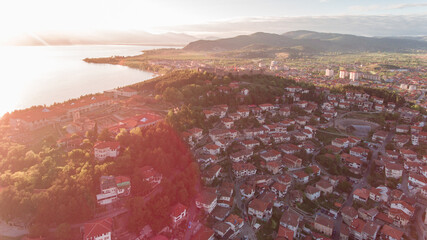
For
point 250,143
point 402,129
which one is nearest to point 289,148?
point 250,143

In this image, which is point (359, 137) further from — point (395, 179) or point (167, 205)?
point (167, 205)

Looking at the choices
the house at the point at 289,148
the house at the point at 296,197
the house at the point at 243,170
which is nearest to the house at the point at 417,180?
the house at the point at 289,148

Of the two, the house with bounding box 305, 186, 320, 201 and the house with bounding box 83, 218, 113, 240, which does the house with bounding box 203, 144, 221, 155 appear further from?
the house with bounding box 83, 218, 113, 240

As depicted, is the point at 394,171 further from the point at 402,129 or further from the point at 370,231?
the point at 402,129

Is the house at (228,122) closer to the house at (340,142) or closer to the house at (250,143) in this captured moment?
the house at (250,143)

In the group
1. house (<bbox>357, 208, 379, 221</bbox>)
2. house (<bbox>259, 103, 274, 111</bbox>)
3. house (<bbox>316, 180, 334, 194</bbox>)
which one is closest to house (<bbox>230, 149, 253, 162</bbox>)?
house (<bbox>316, 180, 334, 194</bbox>)

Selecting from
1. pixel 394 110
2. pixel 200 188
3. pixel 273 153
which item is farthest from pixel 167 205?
pixel 394 110
